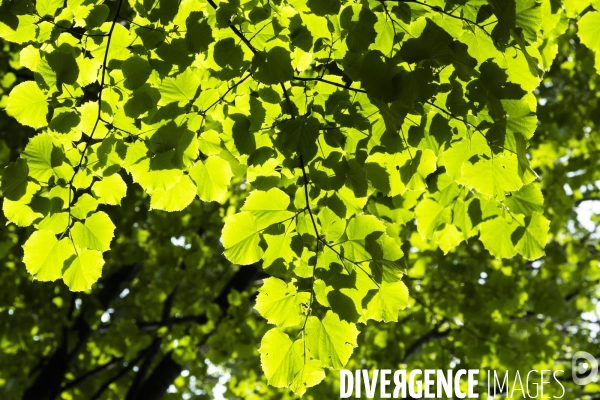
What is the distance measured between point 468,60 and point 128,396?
5000 millimetres

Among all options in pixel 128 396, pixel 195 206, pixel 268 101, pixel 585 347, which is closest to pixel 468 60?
pixel 268 101

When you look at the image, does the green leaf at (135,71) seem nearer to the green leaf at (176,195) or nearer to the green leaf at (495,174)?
the green leaf at (176,195)

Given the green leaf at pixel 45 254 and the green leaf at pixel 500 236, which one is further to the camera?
the green leaf at pixel 500 236

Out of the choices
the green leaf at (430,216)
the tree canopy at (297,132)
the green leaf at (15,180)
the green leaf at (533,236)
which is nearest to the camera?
the tree canopy at (297,132)

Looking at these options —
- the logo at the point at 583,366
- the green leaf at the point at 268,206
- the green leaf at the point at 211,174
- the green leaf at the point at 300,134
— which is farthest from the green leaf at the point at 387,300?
the logo at the point at 583,366

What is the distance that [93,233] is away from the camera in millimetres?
1897

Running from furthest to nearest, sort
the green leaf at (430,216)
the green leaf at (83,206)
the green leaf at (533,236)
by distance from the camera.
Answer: the green leaf at (430,216)
the green leaf at (533,236)
the green leaf at (83,206)

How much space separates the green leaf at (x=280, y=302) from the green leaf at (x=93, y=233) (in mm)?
560

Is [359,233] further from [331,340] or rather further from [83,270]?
[83,270]

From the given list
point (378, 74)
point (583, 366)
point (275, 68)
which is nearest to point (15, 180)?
point (275, 68)

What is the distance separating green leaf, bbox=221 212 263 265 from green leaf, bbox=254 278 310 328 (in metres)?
0.11

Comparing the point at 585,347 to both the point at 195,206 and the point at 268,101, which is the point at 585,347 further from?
the point at 268,101

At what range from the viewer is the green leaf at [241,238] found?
1778 millimetres

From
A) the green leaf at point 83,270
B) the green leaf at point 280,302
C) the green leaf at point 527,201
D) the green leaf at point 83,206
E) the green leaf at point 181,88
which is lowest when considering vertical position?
the green leaf at point 280,302
